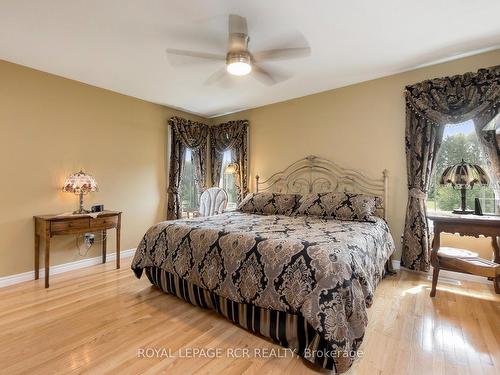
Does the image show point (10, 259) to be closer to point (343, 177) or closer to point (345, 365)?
point (345, 365)

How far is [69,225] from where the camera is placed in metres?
3.10

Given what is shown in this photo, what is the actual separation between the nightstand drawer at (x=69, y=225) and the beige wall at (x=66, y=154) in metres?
0.46

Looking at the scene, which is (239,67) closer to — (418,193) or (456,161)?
(418,193)

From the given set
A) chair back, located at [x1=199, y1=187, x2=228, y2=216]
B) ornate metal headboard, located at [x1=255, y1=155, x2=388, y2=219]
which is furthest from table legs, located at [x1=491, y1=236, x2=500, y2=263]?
chair back, located at [x1=199, y1=187, x2=228, y2=216]

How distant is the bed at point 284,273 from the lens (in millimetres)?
1607

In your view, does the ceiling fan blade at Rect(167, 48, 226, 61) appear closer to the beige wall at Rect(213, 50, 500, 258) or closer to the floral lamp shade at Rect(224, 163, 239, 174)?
the beige wall at Rect(213, 50, 500, 258)

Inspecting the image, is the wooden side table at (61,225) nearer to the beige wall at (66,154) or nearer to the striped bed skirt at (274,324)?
the beige wall at (66,154)

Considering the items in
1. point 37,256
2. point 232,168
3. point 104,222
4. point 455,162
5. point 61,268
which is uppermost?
point 232,168

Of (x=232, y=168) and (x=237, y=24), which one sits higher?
(x=237, y=24)

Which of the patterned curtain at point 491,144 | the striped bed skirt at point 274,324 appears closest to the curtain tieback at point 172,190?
the striped bed skirt at point 274,324

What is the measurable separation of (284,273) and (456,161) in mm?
2724

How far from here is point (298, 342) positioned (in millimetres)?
1753

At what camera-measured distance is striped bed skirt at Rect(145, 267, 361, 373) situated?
1.59m

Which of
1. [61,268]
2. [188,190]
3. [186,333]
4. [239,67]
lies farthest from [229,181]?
[186,333]
